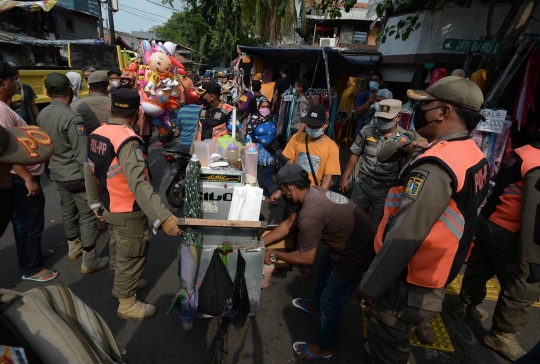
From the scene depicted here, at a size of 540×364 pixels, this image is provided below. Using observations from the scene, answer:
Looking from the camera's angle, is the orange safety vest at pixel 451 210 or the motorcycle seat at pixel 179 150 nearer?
the orange safety vest at pixel 451 210

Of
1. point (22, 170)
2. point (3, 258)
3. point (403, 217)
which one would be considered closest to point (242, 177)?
point (403, 217)

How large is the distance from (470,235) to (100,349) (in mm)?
2006

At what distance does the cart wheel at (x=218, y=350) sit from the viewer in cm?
234

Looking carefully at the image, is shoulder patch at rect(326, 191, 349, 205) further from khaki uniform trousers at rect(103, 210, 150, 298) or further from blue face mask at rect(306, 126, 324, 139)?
khaki uniform trousers at rect(103, 210, 150, 298)

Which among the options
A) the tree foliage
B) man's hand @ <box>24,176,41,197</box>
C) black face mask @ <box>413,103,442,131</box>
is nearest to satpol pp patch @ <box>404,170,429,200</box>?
black face mask @ <box>413,103,442,131</box>

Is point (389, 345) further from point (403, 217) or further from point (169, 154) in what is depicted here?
point (169, 154)

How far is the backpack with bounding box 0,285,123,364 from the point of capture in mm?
895

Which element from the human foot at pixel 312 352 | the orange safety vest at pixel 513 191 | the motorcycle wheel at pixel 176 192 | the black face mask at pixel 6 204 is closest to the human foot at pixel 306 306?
the human foot at pixel 312 352

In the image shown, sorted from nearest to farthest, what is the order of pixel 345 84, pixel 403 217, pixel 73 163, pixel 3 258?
pixel 403 217 → pixel 73 163 → pixel 3 258 → pixel 345 84

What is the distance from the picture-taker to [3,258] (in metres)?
3.60

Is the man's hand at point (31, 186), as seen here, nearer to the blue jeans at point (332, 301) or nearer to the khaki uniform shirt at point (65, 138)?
the khaki uniform shirt at point (65, 138)

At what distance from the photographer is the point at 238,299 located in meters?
2.29

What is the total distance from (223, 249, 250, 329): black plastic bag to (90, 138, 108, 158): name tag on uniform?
54.6 inches

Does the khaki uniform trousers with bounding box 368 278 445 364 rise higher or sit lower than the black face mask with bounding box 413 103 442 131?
lower
